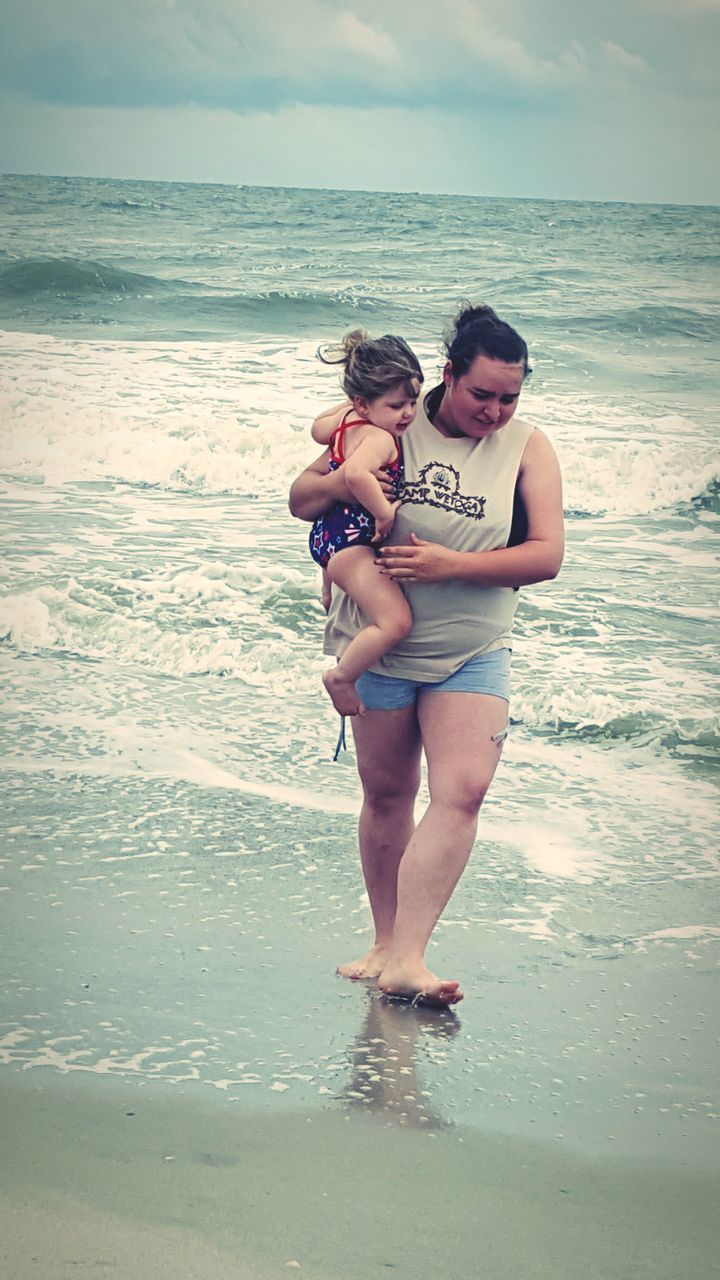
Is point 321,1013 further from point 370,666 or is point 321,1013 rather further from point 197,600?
point 197,600

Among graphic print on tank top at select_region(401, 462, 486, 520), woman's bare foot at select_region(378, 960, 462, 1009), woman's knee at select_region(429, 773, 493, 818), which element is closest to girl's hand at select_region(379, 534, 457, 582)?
graphic print on tank top at select_region(401, 462, 486, 520)

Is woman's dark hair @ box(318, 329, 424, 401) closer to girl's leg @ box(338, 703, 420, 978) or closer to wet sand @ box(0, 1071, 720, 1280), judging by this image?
girl's leg @ box(338, 703, 420, 978)

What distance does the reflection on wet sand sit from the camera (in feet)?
8.07

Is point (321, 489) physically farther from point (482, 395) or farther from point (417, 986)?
point (417, 986)

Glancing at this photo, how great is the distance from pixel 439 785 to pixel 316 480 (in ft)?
2.27

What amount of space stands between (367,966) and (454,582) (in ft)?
2.96

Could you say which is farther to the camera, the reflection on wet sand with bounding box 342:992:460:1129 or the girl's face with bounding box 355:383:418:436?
the girl's face with bounding box 355:383:418:436

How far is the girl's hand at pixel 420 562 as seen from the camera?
2.73 metres

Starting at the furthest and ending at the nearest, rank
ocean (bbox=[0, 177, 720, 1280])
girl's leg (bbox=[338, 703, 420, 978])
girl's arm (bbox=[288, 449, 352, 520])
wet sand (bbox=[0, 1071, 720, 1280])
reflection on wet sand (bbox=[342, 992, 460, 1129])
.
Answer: girl's leg (bbox=[338, 703, 420, 978])
girl's arm (bbox=[288, 449, 352, 520])
reflection on wet sand (bbox=[342, 992, 460, 1129])
ocean (bbox=[0, 177, 720, 1280])
wet sand (bbox=[0, 1071, 720, 1280])

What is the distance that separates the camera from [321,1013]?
112 inches

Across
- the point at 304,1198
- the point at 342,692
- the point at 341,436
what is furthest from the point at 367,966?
the point at 341,436

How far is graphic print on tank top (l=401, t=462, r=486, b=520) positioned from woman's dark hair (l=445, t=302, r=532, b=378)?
20 cm

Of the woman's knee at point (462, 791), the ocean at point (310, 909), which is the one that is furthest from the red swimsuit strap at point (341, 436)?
the ocean at point (310, 909)

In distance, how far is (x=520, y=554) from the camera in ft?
9.04
